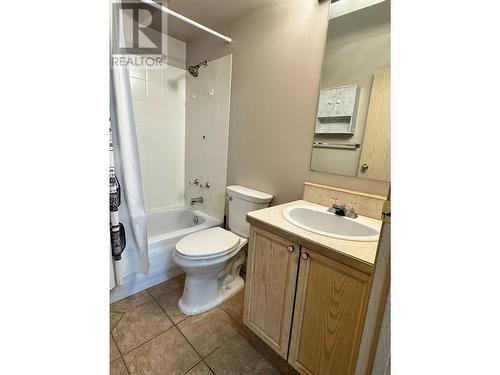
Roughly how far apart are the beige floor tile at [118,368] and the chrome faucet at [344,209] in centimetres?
142

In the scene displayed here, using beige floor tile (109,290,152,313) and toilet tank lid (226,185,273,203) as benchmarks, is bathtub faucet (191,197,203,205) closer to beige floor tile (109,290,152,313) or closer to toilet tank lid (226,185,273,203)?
toilet tank lid (226,185,273,203)

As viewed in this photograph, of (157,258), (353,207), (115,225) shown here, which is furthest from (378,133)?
(157,258)

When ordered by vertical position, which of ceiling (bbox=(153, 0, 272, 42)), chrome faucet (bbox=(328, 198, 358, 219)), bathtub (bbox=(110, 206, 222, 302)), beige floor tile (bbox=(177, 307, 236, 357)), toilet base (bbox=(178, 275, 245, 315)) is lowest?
beige floor tile (bbox=(177, 307, 236, 357))

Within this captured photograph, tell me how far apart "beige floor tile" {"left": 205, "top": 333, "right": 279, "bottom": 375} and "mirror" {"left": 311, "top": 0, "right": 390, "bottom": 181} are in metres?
1.21

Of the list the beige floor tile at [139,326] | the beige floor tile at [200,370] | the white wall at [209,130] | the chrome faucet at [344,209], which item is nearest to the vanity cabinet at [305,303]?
the beige floor tile at [200,370]

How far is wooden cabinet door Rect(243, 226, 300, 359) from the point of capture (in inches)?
40.7

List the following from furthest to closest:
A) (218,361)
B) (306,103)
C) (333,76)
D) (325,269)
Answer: (306,103) < (333,76) < (218,361) < (325,269)

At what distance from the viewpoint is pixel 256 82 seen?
5.68ft

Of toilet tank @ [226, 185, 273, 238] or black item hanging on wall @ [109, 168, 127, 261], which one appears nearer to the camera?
black item hanging on wall @ [109, 168, 127, 261]

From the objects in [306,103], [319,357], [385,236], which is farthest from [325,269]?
[306,103]

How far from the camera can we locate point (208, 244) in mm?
1548

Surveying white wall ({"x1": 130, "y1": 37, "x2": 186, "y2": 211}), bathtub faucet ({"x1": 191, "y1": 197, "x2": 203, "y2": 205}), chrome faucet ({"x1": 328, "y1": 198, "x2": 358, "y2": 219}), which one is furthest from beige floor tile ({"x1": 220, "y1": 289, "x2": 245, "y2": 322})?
white wall ({"x1": 130, "y1": 37, "x2": 186, "y2": 211})
